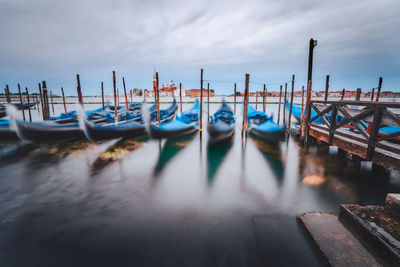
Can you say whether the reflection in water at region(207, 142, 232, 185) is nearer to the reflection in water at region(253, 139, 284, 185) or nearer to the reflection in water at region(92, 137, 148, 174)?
the reflection in water at region(253, 139, 284, 185)

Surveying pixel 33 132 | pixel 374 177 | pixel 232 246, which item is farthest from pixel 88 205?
pixel 374 177

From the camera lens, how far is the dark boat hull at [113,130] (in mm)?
6710

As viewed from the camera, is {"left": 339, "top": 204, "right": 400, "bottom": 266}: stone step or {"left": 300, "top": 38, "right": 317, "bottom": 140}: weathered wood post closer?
{"left": 339, "top": 204, "right": 400, "bottom": 266}: stone step

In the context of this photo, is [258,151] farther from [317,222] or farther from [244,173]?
[317,222]

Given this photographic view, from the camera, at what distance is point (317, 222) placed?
2.89m

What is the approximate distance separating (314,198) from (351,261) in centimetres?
209

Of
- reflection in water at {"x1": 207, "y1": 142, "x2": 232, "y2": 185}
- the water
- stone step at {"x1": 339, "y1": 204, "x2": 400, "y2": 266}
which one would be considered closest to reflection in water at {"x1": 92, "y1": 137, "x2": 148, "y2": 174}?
the water

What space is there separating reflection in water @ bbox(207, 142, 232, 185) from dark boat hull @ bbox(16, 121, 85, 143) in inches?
208

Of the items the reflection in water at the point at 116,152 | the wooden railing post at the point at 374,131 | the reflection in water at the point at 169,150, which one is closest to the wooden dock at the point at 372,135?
the wooden railing post at the point at 374,131

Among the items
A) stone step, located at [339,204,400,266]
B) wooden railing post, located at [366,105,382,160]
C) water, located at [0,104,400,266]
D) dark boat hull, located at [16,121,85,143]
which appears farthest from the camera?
dark boat hull, located at [16,121,85,143]

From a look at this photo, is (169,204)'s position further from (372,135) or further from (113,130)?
(113,130)

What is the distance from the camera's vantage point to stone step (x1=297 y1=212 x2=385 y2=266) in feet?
6.75

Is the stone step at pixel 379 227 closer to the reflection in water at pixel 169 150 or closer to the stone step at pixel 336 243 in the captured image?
the stone step at pixel 336 243

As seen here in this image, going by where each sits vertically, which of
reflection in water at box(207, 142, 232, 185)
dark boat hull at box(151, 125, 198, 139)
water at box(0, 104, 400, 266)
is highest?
dark boat hull at box(151, 125, 198, 139)
